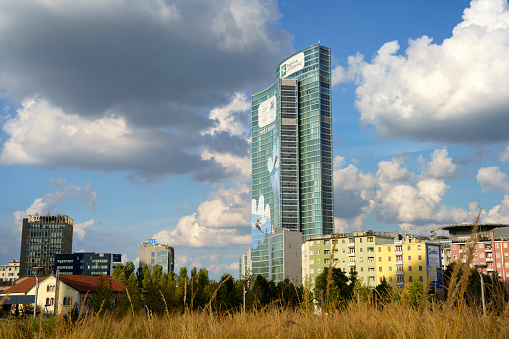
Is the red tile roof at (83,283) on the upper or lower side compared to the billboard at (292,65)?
lower

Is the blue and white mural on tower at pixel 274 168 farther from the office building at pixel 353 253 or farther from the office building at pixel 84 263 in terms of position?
the office building at pixel 84 263

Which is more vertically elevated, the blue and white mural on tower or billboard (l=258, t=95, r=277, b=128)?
billboard (l=258, t=95, r=277, b=128)

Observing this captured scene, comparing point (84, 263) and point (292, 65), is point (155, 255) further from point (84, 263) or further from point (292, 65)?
point (292, 65)

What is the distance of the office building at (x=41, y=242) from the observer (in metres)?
188

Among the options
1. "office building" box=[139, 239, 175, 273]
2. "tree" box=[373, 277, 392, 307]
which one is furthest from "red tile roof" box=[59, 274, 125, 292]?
"office building" box=[139, 239, 175, 273]

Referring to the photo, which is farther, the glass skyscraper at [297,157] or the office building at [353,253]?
the glass skyscraper at [297,157]

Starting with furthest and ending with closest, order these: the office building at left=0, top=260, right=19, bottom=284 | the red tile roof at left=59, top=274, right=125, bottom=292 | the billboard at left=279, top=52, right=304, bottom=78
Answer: the office building at left=0, top=260, right=19, bottom=284 < the billboard at left=279, top=52, right=304, bottom=78 < the red tile roof at left=59, top=274, right=125, bottom=292

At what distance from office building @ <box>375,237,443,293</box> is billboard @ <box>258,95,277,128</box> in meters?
79.7

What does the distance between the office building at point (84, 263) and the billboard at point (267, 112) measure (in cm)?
8382

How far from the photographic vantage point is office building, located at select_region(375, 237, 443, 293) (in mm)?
92250

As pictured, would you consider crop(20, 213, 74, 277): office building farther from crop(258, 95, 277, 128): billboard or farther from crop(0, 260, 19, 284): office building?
crop(258, 95, 277, 128): billboard

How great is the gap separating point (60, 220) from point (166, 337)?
207 meters

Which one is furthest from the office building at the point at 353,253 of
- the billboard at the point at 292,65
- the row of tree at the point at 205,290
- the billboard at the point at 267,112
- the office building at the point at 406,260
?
the billboard at the point at 292,65

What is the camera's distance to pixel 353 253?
103688 mm
